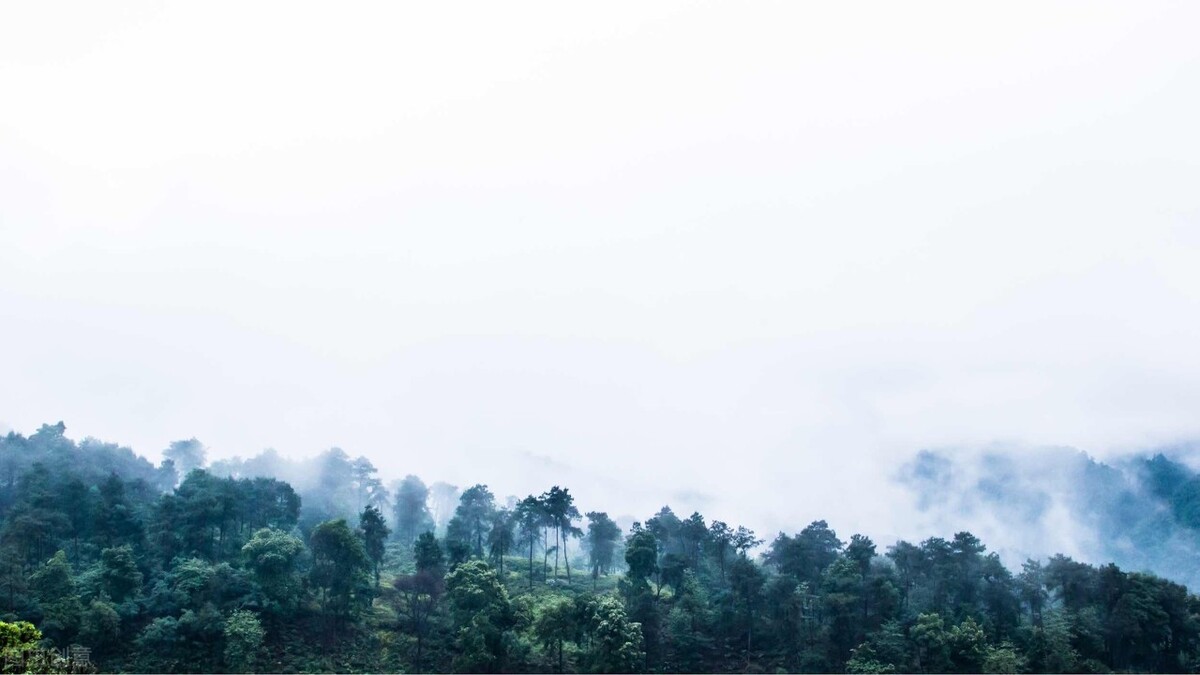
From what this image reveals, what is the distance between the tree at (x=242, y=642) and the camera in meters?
64.9

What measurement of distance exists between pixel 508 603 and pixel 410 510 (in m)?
53.1

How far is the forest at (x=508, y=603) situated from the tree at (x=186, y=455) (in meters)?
41.8

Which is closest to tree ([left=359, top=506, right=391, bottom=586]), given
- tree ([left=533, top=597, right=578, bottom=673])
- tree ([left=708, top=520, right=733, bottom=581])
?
tree ([left=533, top=597, right=578, bottom=673])

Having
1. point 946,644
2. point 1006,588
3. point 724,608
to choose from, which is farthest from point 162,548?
point 1006,588

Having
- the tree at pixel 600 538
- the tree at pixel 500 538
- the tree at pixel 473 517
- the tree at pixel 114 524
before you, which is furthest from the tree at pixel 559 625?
the tree at pixel 114 524

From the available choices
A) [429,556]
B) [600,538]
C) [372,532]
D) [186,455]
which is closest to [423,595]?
[429,556]

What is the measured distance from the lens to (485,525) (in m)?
104

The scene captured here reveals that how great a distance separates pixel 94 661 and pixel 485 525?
48062mm

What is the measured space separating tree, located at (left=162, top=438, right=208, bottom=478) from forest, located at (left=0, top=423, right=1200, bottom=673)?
41805 mm

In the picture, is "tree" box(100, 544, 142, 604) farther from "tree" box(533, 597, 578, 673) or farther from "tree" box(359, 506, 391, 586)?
"tree" box(533, 597, 578, 673)

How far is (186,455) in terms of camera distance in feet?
447

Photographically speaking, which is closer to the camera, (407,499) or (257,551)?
(257,551)

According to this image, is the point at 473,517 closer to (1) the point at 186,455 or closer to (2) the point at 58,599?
(2) the point at 58,599

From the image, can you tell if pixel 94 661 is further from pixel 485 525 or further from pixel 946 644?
pixel 946 644
